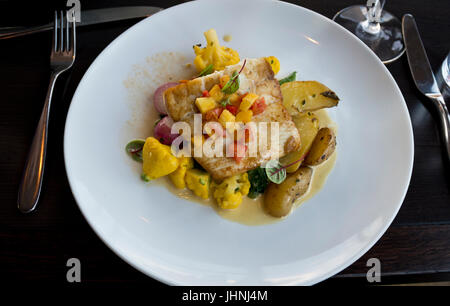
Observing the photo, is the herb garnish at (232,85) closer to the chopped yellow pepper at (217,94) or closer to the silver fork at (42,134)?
the chopped yellow pepper at (217,94)

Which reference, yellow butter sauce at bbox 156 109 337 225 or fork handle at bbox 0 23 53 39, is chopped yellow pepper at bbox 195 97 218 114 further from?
fork handle at bbox 0 23 53 39

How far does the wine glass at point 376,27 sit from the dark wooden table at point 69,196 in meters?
0.16

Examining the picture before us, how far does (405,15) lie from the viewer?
3.25 meters

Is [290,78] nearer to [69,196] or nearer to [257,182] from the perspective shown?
[257,182]

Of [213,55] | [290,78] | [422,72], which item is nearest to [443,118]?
[422,72]

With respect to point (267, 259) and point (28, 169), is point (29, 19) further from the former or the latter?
point (267, 259)

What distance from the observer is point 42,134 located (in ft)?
7.95

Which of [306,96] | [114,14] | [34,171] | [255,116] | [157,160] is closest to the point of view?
[157,160]

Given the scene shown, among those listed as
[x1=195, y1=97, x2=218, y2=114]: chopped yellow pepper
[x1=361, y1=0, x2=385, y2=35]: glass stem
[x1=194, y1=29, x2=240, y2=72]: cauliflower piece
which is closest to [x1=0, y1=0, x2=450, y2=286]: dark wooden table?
[x1=361, y1=0, x2=385, y2=35]: glass stem

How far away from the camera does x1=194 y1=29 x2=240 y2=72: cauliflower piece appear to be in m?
2.66

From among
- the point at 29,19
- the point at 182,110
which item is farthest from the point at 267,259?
the point at 29,19

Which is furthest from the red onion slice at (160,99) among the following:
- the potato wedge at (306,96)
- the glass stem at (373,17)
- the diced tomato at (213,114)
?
the glass stem at (373,17)

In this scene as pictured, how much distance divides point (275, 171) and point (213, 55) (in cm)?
97

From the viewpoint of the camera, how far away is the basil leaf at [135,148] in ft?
7.85
